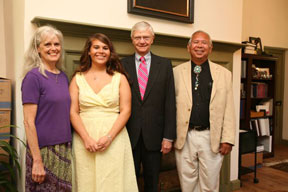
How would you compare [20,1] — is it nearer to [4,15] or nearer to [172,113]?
[4,15]

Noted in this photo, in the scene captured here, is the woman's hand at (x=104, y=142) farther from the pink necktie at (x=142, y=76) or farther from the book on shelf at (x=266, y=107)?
the book on shelf at (x=266, y=107)

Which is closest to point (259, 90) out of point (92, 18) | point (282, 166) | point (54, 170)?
point (282, 166)

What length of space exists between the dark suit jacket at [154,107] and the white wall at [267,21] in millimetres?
3087

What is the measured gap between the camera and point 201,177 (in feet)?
6.47

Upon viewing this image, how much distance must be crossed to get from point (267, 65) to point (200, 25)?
2415 mm

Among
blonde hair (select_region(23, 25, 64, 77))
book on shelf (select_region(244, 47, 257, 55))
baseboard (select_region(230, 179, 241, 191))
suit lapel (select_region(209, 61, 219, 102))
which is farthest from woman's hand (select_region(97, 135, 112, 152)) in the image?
book on shelf (select_region(244, 47, 257, 55))

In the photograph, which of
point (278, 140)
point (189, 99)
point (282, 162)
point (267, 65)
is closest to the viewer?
point (189, 99)

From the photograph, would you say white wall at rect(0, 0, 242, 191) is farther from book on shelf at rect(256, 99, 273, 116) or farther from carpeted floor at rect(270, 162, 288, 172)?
carpeted floor at rect(270, 162, 288, 172)

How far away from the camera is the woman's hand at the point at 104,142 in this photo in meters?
1.52

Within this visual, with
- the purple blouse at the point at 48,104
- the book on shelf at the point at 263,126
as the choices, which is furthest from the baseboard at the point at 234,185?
the purple blouse at the point at 48,104

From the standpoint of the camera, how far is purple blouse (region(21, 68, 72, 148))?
1383 mm

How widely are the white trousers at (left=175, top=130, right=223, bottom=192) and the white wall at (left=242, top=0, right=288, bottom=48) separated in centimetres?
300

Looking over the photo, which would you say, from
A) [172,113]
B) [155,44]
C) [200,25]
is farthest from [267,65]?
[172,113]

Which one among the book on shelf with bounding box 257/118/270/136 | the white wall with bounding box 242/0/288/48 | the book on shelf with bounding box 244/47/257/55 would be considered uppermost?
the white wall with bounding box 242/0/288/48
